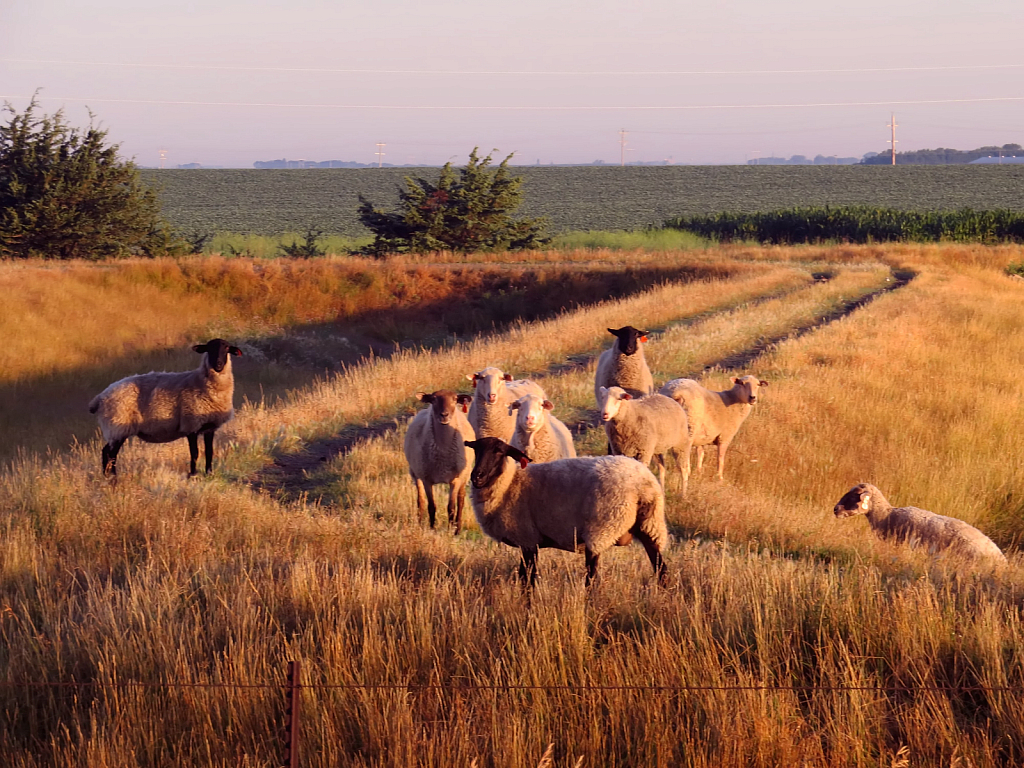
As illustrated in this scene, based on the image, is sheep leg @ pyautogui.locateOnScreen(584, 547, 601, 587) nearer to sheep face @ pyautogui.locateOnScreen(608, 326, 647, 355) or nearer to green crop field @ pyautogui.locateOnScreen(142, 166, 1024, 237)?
sheep face @ pyautogui.locateOnScreen(608, 326, 647, 355)

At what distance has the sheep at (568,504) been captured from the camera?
701 centimetres

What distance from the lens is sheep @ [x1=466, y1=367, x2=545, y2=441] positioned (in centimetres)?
1067

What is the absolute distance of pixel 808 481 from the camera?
13180mm

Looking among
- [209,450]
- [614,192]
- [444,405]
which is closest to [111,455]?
[209,450]

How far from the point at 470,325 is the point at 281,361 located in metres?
7.18

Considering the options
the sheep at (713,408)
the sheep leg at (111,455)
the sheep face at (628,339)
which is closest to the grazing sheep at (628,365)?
the sheep face at (628,339)

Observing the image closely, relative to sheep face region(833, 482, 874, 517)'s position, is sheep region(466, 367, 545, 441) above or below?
above

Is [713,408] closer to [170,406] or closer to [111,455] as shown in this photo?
[170,406]

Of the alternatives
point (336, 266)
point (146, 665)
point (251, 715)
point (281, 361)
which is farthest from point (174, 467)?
point (336, 266)

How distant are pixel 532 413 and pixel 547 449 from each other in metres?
0.68

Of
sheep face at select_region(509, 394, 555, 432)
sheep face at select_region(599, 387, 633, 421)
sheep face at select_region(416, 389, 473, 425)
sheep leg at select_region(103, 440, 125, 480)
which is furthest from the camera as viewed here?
sheep leg at select_region(103, 440, 125, 480)

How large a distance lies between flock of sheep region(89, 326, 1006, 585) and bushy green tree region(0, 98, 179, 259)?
30.9 metres

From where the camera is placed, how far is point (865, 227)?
58281mm

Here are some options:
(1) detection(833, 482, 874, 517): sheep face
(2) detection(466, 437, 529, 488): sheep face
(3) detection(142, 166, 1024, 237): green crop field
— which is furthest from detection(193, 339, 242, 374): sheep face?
(3) detection(142, 166, 1024, 237): green crop field
